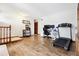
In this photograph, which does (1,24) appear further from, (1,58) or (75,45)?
(75,45)

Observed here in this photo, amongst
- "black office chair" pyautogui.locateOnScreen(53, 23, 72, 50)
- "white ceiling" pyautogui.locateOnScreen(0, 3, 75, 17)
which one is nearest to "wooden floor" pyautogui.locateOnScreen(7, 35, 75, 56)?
"black office chair" pyautogui.locateOnScreen(53, 23, 72, 50)

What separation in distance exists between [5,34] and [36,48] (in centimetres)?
57

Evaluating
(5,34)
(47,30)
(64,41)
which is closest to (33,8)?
(47,30)

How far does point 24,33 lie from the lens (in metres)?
1.83

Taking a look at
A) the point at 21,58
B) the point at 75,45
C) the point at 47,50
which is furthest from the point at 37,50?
the point at 75,45

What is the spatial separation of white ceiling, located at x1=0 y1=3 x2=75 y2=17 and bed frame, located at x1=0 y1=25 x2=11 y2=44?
24 cm

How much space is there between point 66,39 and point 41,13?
1.95ft

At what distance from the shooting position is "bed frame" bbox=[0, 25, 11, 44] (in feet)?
5.68

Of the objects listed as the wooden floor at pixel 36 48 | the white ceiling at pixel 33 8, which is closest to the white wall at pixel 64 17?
the white ceiling at pixel 33 8

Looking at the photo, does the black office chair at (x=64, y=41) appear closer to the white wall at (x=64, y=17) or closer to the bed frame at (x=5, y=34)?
the white wall at (x=64, y=17)

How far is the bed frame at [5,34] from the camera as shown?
173cm

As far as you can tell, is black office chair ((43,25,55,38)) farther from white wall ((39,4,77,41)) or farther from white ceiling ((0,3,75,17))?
white ceiling ((0,3,75,17))

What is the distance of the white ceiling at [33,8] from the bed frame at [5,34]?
24 centimetres

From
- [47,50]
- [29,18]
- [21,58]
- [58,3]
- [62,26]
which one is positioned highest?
[58,3]
